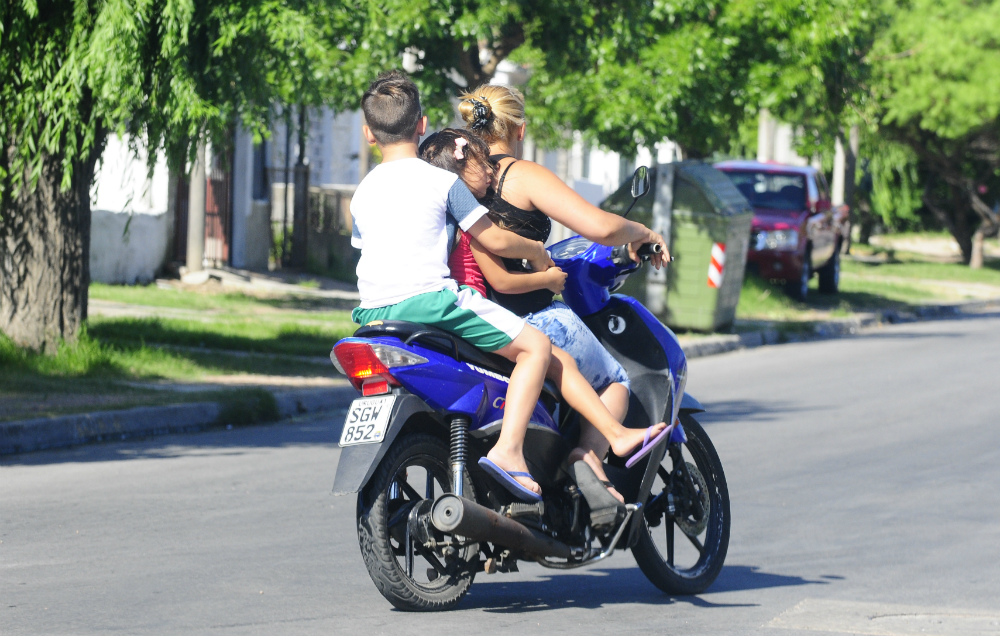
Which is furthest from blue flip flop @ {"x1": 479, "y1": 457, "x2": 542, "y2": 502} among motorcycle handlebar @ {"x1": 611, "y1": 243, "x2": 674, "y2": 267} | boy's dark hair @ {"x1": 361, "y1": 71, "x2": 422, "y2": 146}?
boy's dark hair @ {"x1": 361, "y1": 71, "x2": 422, "y2": 146}

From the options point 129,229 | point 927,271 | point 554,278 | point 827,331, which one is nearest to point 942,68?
point 927,271

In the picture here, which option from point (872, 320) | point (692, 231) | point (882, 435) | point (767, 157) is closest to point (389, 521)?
point (882, 435)

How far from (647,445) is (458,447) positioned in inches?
27.8

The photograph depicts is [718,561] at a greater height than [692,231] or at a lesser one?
lesser

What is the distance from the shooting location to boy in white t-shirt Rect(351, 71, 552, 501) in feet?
14.7

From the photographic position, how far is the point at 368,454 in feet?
14.1

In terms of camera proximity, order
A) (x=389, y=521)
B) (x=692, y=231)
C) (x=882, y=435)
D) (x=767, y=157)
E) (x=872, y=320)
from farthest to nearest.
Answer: (x=767, y=157), (x=872, y=320), (x=692, y=231), (x=882, y=435), (x=389, y=521)

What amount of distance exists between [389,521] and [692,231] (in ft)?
38.0

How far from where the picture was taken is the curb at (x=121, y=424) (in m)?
8.19

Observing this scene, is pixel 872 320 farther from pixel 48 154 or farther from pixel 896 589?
pixel 896 589

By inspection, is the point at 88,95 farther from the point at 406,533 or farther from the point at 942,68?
the point at 942,68

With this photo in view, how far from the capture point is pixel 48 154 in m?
10.4

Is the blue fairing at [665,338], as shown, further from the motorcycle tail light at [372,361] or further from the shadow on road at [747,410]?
the shadow on road at [747,410]

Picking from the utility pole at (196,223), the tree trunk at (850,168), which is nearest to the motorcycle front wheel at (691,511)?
the utility pole at (196,223)
